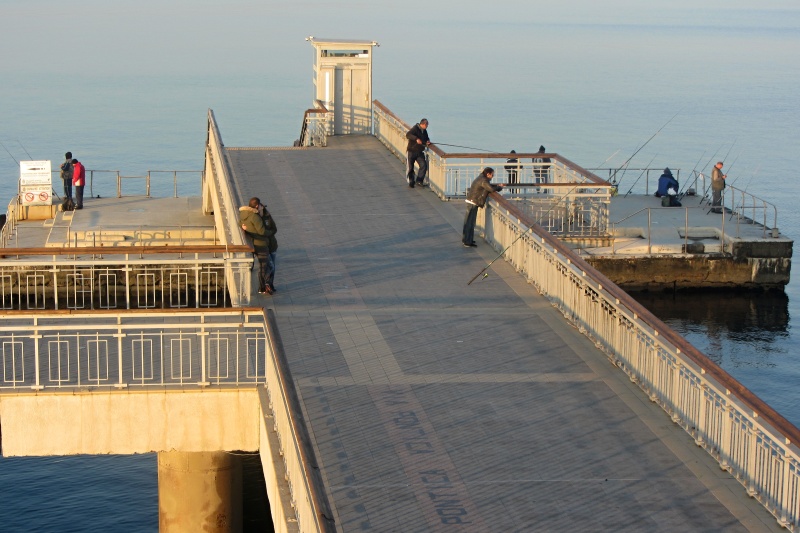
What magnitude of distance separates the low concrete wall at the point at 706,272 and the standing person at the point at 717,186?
2.86 m

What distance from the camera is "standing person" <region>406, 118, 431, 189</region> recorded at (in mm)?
25812

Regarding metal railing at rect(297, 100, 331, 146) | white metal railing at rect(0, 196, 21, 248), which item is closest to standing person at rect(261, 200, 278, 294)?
metal railing at rect(297, 100, 331, 146)

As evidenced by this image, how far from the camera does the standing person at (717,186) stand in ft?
107

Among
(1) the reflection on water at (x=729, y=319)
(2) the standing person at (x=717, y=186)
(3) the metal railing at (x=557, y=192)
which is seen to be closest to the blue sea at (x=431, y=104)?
(1) the reflection on water at (x=729, y=319)

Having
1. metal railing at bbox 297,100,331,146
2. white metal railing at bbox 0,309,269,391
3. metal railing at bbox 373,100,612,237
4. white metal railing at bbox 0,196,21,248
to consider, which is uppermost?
metal railing at bbox 297,100,331,146

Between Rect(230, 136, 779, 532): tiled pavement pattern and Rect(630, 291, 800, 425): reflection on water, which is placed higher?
Rect(230, 136, 779, 532): tiled pavement pattern

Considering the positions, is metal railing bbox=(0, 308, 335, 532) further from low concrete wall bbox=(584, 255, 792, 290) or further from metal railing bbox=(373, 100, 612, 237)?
low concrete wall bbox=(584, 255, 792, 290)

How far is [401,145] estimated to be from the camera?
29.8 metres

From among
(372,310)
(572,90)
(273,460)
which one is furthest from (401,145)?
(572,90)

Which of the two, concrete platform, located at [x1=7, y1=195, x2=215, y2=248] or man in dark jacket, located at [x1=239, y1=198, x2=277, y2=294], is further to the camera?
concrete platform, located at [x1=7, y1=195, x2=215, y2=248]

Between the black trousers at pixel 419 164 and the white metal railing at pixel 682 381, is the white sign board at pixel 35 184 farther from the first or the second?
the white metal railing at pixel 682 381

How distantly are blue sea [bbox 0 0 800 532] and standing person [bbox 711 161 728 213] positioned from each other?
3053 millimetres

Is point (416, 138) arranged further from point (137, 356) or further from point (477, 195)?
point (137, 356)

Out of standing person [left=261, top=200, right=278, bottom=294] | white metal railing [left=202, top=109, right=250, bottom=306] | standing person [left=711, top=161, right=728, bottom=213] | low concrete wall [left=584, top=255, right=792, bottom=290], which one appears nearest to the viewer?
Answer: white metal railing [left=202, top=109, right=250, bottom=306]
